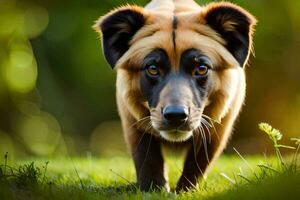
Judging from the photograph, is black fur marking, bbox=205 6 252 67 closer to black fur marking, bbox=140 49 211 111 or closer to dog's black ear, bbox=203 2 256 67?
dog's black ear, bbox=203 2 256 67

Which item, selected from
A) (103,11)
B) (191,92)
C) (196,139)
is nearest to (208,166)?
(196,139)

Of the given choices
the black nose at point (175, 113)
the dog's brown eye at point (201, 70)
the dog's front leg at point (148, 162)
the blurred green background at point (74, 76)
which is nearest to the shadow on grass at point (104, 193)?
the black nose at point (175, 113)

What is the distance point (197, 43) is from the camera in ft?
23.9

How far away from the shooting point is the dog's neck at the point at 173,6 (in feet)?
26.1

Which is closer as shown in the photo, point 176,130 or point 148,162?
point 176,130

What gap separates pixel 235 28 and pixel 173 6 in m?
0.83

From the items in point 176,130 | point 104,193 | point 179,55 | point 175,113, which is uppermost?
point 179,55

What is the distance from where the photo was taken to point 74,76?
734 inches

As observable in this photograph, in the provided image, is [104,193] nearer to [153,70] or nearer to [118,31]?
[153,70]

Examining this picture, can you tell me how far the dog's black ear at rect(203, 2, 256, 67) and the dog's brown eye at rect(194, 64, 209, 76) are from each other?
41cm

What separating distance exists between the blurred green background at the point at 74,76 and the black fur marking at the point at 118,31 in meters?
8.73

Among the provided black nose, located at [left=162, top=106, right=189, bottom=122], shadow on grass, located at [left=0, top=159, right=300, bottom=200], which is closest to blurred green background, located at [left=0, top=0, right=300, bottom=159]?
black nose, located at [left=162, top=106, right=189, bottom=122]

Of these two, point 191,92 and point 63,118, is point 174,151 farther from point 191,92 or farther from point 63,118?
point 63,118

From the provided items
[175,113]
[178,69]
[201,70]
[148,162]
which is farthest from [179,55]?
[148,162]
